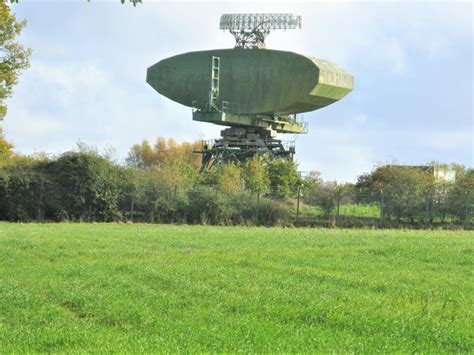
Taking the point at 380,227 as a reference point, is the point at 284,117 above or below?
above

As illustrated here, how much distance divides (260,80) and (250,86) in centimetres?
117

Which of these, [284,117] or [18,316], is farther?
[284,117]

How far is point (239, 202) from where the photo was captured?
38312mm

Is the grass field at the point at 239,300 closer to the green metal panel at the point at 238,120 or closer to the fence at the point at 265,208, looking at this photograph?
the fence at the point at 265,208

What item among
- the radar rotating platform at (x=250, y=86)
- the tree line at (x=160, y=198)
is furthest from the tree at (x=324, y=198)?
the radar rotating platform at (x=250, y=86)

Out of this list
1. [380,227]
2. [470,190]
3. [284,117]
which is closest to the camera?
[380,227]

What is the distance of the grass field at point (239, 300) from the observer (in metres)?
7.98

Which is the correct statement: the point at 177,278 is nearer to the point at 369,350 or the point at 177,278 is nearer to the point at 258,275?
the point at 258,275

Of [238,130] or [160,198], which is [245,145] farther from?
[160,198]

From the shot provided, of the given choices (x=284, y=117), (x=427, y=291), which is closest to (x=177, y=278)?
(x=427, y=291)

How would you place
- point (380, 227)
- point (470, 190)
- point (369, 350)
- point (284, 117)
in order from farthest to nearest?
1. point (284, 117)
2. point (470, 190)
3. point (380, 227)
4. point (369, 350)

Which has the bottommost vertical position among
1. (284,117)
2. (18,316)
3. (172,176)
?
(18,316)

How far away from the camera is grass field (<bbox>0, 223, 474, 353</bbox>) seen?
26.2ft

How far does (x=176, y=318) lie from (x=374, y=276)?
4.79 m
